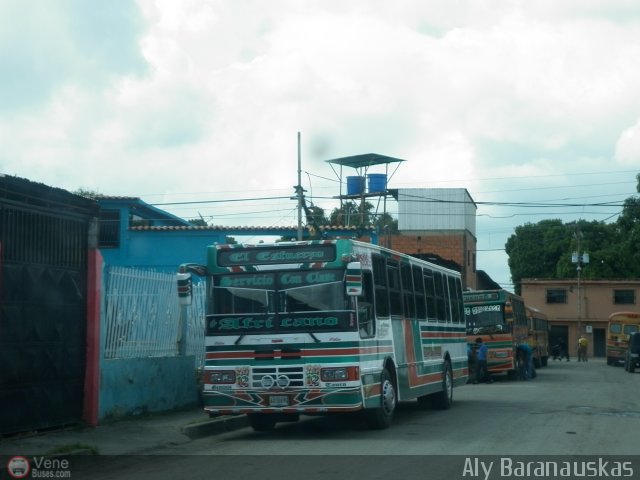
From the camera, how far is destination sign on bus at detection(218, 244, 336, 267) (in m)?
13.9

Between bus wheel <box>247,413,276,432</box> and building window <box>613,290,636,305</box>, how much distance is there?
6232 centimetres

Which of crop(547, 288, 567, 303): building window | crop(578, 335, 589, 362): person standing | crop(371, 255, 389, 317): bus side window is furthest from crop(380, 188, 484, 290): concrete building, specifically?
crop(371, 255, 389, 317): bus side window

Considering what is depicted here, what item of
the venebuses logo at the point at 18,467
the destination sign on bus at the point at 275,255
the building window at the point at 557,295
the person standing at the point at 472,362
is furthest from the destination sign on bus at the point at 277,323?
the building window at the point at 557,295

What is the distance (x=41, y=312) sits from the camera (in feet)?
43.1

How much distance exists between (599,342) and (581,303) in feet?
12.4

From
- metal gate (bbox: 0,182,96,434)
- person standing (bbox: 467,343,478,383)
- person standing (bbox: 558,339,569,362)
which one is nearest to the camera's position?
metal gate (bbox: 0,182,96,434)

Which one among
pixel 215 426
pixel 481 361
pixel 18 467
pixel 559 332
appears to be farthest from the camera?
pixel 559 332

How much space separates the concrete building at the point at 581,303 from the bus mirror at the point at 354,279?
2429 inches

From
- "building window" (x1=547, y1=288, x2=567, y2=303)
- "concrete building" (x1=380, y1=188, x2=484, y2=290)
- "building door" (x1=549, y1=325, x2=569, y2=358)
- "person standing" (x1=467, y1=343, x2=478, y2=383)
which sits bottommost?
"person standing" (x1=467, y1=343, x2=478, y2=383)

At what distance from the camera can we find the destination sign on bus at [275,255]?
45.7 feet

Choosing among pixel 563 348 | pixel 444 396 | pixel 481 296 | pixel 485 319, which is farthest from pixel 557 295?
pixel 444 396

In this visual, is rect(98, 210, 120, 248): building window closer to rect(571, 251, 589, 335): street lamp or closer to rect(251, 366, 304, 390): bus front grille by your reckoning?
rect(251, 366, 304, 390): bus front grille

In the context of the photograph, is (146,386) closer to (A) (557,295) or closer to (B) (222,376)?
(B) (222,376)

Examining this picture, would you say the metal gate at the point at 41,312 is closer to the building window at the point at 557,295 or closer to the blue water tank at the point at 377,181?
the blue water tank at the point at 377,181
